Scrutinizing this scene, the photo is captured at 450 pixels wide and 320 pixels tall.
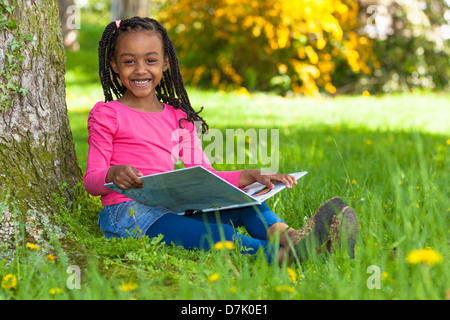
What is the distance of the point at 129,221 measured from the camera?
2270 millimetres

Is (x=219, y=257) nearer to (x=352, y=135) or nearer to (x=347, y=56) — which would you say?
(x=352, y=135)

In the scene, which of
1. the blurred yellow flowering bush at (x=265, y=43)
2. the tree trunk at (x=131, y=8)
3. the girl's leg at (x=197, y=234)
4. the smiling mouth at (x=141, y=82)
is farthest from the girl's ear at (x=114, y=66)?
the tree trunk at (x=131, y=8)

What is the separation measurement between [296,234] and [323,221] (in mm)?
141

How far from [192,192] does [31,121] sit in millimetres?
776

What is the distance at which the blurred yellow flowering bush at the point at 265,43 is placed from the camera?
8.12 m

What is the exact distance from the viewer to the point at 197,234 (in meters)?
2.20

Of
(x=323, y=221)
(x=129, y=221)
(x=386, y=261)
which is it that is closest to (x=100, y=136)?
(x=129, y=221)

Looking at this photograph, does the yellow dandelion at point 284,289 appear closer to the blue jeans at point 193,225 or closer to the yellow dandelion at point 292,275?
the yellow dandelion at point 292,275

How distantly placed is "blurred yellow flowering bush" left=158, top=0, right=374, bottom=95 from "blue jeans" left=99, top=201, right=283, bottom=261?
234 inches

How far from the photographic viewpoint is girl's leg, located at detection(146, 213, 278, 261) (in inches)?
84.5

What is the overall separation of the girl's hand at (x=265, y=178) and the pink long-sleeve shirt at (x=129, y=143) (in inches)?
1.5

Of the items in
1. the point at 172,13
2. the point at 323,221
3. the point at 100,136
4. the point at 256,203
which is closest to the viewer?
the point at 323,221

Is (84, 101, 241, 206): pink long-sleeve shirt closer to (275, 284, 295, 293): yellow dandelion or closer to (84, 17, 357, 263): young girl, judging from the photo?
(84, 17, 357, 263): young girl

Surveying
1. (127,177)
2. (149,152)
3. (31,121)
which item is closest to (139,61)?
(149,152)
